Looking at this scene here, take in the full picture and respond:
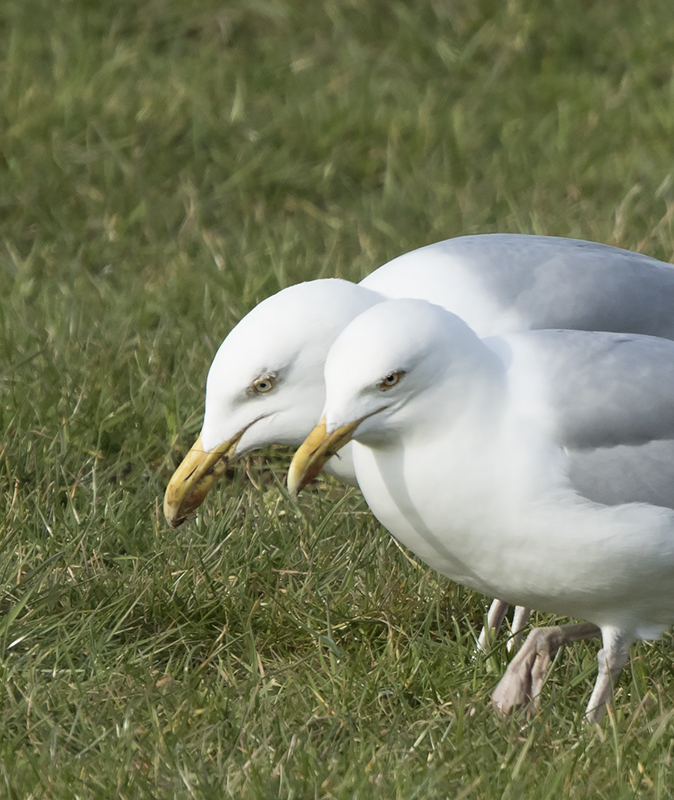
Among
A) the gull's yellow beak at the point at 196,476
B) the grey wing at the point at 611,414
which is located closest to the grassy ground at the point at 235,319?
the gull's yellow beak at the point at 196,476

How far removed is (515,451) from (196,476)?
879mm

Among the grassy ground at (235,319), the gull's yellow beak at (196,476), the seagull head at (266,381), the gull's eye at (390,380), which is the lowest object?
the grassy ground at (235,319)

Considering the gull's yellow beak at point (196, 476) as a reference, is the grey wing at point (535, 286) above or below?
above

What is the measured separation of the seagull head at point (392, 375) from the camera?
9.68 feet

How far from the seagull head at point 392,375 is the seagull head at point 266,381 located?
0.35 m

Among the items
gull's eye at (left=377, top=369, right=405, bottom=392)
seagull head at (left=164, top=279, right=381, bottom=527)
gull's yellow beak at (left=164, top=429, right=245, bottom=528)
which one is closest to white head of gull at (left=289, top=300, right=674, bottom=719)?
gull's eye at (left=377, top=369, right=405, bottom=392)

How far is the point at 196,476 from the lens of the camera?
3436mm

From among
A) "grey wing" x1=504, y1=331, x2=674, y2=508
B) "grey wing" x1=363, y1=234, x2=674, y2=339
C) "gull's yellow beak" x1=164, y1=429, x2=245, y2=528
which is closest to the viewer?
"grey wing" x1=504, y1=331, x2=674, y2=508

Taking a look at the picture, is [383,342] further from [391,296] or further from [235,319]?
[235,319]

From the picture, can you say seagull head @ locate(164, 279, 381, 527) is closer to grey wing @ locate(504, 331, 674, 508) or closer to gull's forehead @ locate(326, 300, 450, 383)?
gull's forehead @ locate(326, 300, 450, 383)

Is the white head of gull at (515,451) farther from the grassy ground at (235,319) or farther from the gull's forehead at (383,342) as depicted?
the grassy ground at (235,319)

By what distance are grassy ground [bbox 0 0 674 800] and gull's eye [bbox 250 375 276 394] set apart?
60 centimetres

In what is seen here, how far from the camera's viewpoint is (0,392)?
14.4ft

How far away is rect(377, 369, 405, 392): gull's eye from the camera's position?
2.97m
